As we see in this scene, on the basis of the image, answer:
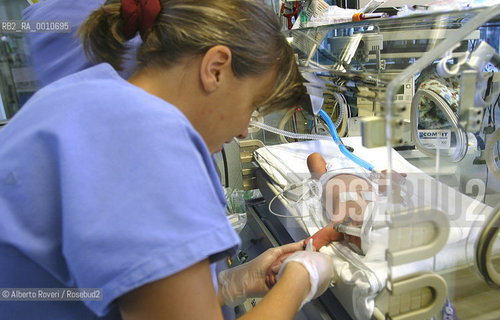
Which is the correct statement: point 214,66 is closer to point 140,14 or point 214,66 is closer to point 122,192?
point 140,14

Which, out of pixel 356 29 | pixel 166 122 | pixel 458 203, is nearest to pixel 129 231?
pixel 166 122

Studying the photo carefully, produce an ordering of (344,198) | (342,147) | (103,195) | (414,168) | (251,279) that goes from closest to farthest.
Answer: (103,195)
(414,168)
(251,279)
(344,198)
(342,147)

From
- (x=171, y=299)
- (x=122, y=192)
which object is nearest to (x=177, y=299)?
(x=171, y=299)

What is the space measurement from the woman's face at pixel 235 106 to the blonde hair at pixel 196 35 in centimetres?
2

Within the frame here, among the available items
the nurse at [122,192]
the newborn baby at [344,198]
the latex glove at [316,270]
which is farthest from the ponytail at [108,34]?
the newborn baby at [344,198]

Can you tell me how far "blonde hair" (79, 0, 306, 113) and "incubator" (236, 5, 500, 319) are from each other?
230 millimetres

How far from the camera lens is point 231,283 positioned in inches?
41.7

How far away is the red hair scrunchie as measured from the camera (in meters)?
0.66

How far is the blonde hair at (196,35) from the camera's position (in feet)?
2.11

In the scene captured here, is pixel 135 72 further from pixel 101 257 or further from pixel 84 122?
pixel 101 257

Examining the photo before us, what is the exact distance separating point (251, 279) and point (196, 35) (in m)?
0.70

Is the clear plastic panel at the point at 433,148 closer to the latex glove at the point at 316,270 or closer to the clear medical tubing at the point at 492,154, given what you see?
the clear medical tubing at the point at 492,154

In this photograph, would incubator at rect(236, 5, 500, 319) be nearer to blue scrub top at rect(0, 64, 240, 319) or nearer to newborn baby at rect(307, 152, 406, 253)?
newborn baby at rect(307, 152, 406, 253)

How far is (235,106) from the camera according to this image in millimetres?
705
